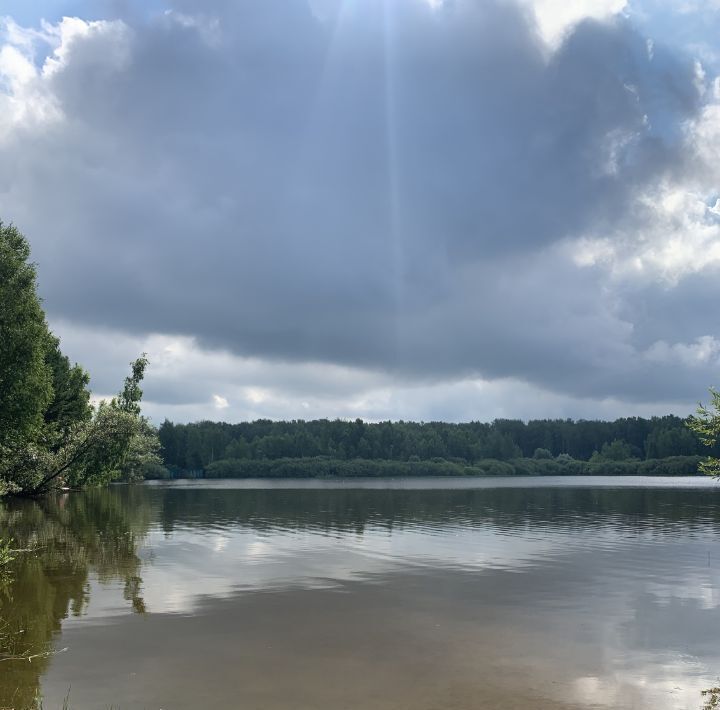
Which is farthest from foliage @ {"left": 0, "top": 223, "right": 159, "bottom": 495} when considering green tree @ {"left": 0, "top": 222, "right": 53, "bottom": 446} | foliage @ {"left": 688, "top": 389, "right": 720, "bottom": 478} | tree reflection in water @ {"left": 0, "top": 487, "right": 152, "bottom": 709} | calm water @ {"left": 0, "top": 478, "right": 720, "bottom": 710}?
foliage @ {"left": 688, "top": 389, "right": 720, "bottom": 478}

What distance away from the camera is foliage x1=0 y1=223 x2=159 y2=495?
53.3 m

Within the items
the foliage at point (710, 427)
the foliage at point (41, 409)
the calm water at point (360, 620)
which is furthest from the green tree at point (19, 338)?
the foliage at point (710, 427)

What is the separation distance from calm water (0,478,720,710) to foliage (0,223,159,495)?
10465mm

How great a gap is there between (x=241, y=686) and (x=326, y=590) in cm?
1503

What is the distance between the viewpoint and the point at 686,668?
21844mm

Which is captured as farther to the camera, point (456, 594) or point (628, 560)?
point (628, 560)

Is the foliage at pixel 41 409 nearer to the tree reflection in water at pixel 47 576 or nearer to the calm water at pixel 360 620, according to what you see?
the tree reflection in water at pixel 47 576

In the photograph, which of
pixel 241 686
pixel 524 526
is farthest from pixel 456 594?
pixel 524 526

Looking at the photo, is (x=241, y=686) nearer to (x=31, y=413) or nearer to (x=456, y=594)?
(x=456, y=594)

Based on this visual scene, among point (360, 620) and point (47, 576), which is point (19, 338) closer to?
point (47, 576)

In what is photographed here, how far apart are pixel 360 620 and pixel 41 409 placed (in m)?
39.9

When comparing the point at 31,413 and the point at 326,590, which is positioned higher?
the point at 31,413

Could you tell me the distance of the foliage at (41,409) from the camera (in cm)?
5331

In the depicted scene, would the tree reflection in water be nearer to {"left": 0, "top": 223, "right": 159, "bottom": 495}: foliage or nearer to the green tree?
{"left": 0, "top": 223, "right": 159, "bottom": 495}: foliage
